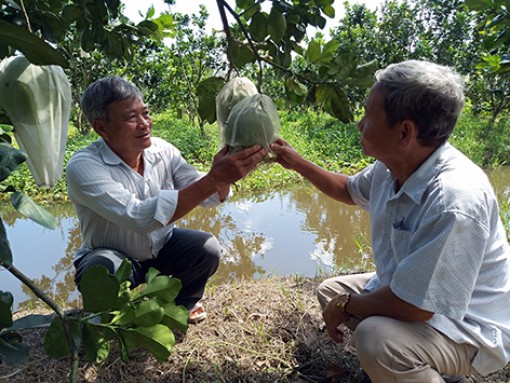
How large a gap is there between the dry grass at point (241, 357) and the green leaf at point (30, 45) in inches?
57.6

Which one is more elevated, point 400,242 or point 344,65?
point 344,65

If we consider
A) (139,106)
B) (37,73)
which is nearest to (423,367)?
(37,73)

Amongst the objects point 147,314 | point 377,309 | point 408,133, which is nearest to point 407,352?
point 377,309

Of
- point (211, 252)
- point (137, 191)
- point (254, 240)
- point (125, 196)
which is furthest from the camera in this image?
point (254, 240)

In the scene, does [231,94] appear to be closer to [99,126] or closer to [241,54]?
[241,54]

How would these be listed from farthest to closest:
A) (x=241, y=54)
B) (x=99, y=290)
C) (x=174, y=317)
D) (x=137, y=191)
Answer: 1. (x=137, y=191)
2. (x=241, y=54)
3. (x=174, y=317)
4. (x=99, y=290)

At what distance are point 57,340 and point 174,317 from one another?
0.38 metres

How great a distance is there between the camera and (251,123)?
1.33m

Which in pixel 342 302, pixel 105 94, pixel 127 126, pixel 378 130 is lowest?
pixel 342 302

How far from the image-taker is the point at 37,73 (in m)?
0.86

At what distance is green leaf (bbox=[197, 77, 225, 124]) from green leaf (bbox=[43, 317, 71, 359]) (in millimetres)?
852

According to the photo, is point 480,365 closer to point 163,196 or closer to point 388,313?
point 388,313

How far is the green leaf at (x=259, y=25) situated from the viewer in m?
1.29

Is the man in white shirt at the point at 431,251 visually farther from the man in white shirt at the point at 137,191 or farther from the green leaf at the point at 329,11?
the man in white shirt at the point at 137,191
